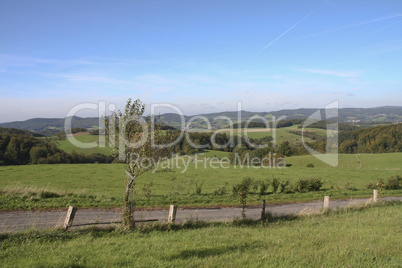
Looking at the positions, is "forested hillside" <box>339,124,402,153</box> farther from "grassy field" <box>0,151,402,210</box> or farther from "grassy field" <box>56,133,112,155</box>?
"grassy field" <box>56,133,112,155</box>

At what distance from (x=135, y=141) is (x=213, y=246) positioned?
4.30m

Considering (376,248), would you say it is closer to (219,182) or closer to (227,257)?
(227,257)

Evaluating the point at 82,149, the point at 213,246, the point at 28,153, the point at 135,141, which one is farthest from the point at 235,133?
the point at 213,246

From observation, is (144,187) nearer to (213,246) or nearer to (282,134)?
(213,246)

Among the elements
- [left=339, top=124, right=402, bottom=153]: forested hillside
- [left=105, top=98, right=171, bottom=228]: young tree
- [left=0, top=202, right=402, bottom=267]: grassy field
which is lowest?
[left=339, top=124, right=402, bottom=153]: forested hillside

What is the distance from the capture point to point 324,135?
98562 millimetres

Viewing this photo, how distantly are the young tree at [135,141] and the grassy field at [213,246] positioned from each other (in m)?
1.87

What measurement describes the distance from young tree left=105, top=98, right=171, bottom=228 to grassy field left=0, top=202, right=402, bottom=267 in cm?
187

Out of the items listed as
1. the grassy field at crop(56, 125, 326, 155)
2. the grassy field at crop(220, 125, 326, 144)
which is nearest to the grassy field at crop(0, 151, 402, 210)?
the grassy field at crop(56, 125, 326, 155)

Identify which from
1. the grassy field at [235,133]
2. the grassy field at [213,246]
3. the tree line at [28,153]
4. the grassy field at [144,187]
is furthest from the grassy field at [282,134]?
the grassy field at [213,246]

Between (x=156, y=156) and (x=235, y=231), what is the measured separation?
3915 mm

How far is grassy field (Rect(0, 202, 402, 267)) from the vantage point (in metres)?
6.00

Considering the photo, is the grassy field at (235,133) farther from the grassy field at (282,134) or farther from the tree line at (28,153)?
the tree line at (28,153)

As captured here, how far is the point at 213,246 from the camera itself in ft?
24.0
